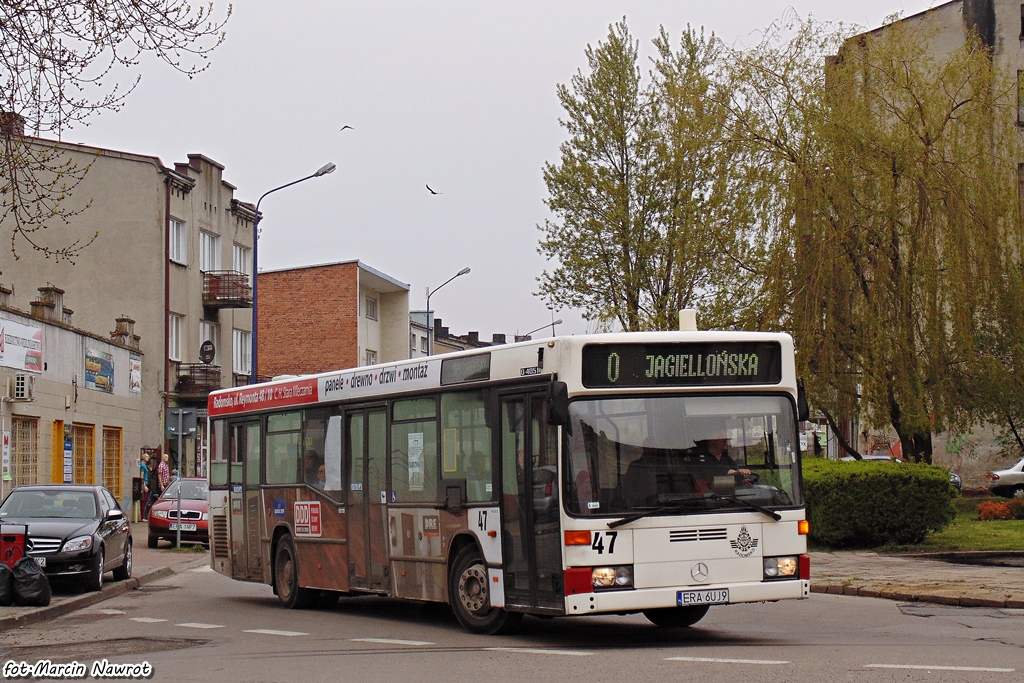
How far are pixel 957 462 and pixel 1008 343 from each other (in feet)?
58.9

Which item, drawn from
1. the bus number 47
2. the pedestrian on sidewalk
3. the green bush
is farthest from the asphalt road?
the pedestrian on sidewalk

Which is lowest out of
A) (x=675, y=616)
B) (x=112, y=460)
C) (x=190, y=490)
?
(x=675, y=616)

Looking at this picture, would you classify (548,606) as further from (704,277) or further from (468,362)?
(704,277)

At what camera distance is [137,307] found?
47.2 m

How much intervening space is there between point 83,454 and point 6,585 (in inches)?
883

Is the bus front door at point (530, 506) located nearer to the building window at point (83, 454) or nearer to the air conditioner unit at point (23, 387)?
the air conditioner unit at point (23, 387)

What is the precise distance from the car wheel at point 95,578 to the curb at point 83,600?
0.43ft

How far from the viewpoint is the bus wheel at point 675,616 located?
13171mm

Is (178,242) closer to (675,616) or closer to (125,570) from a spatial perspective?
(125,570)

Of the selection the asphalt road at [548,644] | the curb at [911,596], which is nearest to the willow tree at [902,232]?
the curb at [911,596]

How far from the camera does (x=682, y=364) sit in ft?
39.7

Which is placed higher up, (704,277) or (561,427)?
(704,277)

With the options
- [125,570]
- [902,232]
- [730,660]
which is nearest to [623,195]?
[902,232]

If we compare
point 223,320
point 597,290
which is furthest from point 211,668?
point 223,320
